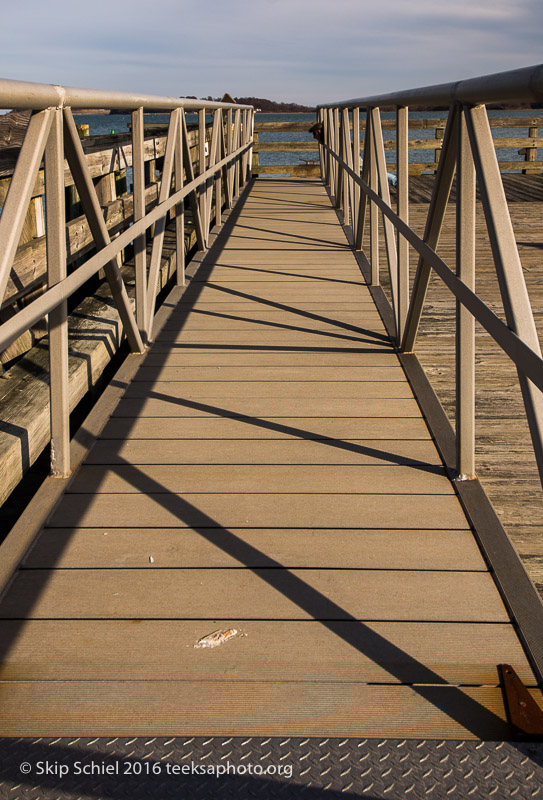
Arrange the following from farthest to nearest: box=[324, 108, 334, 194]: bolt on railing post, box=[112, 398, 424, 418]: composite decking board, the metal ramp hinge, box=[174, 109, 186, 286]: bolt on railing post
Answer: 1. box=[324, 108, 334, 194]: bolt on railing post
2. box=[174, 109, 186, 286]: bolt on railing post
3. box=[112, 398, 424, 418]: composite decking board
4. the metal ramp hinge

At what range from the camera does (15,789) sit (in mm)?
1280

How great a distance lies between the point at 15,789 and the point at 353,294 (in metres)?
3.63

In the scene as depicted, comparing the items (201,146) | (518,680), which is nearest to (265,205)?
(201,146)

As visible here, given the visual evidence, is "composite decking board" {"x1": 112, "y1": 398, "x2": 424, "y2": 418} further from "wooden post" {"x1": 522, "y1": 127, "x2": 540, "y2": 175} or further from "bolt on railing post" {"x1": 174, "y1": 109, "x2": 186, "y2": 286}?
"wooden post" {"x1": 522, "y1": 127, "x2": 540, "y2": 175}

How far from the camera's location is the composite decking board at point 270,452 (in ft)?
8.03

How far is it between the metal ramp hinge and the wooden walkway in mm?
20

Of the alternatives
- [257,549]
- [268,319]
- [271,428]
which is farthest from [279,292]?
[257,549]

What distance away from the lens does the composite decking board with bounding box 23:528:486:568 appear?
190 centimetres

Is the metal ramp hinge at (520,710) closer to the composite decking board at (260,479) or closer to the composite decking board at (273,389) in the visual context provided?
the composite decking board at (260,479)

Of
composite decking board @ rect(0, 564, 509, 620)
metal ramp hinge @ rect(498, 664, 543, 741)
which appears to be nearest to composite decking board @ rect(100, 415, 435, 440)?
composite decking board @ rect(0, 564, 509, 620)

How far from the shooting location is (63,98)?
6.54ft

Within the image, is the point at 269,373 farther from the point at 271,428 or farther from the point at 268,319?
the point at 268,319

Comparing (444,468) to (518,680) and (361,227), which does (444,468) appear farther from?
(361,227)

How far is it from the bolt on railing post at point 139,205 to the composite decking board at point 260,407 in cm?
63
